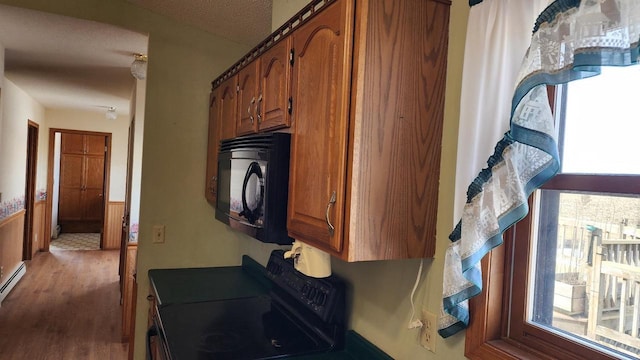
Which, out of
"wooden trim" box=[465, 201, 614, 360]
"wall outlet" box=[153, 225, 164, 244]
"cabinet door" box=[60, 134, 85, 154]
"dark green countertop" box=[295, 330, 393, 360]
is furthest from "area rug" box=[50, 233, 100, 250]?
"wooden trim" box=[465, 201, 614, 360]

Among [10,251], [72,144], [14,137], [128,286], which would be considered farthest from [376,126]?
[72,144]

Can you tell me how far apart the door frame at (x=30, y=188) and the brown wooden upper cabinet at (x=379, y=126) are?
6124 millimetres

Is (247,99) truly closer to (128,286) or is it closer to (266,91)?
(266,91)

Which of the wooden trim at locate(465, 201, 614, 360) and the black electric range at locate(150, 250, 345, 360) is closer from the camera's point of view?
the wooden trim at locate(465, 201, 614, 360)

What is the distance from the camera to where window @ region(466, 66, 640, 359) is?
0.86 m

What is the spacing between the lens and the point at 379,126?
1157mm

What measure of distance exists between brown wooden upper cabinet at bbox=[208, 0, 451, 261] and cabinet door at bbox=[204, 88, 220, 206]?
1.36 meters

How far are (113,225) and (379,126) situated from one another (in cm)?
697

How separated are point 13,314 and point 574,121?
4.97 m

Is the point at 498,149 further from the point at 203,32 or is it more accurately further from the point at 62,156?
the point at 62,156

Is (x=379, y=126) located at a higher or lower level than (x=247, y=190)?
higher

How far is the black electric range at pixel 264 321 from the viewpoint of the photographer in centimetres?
156

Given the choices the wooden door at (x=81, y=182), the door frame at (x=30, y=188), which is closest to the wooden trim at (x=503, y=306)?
the door frame at (x=30, y=188)

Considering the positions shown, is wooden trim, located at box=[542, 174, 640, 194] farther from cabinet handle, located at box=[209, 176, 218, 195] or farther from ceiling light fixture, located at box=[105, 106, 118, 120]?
ceiling light fixture, located at box=[105, 106, 118, 120]
